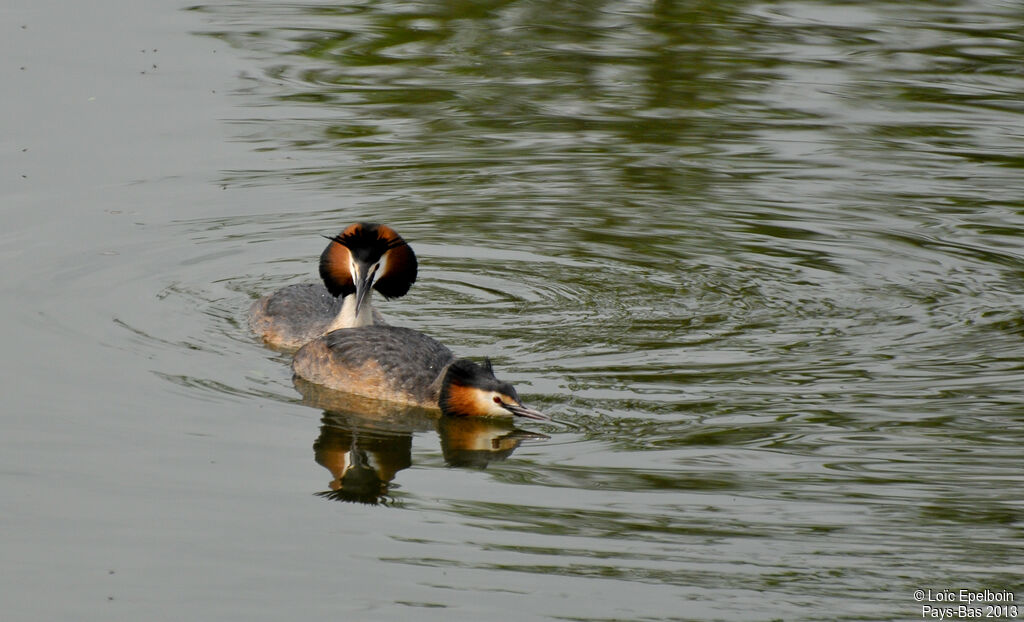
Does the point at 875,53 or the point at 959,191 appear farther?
the point at 875,53

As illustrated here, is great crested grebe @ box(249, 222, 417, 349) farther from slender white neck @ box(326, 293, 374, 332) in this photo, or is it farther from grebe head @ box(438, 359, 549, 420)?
grebe head @ box(438, 359, 549, 420)

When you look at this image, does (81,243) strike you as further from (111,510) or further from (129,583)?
(129,583)

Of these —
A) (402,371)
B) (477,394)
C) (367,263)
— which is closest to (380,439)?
(477,394)

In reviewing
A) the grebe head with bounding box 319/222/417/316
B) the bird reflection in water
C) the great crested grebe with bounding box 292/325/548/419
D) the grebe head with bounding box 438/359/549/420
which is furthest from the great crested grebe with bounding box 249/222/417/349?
the grebe head with bounding box 438/359/549/420

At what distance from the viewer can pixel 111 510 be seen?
292 inches

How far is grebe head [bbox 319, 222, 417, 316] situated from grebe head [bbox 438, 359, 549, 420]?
1138 mm

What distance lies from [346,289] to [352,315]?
199mm

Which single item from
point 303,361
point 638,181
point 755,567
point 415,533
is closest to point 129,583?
point 415,533

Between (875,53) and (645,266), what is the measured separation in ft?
23.6

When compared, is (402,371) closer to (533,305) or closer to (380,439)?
(380,439)

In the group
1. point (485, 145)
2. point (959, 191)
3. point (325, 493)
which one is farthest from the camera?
point (485, 145)

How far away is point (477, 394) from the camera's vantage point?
28.9ft

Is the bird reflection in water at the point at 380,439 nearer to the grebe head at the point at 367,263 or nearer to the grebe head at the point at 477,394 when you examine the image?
the grebe head at the point at 477,394

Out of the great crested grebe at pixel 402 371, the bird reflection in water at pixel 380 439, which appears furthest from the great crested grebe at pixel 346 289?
the bird reflection in water at pixel 380 439
